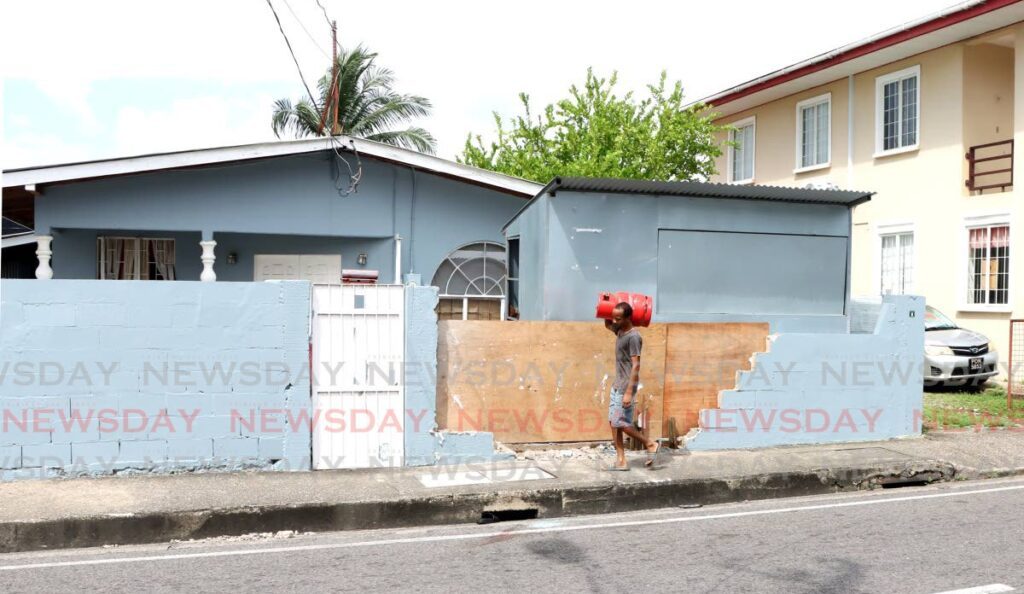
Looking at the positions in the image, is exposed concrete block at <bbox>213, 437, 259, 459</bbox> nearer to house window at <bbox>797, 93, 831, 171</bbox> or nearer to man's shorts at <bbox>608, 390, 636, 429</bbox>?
man's shorts at <bbox>608, 390, 636, 429</bbox>

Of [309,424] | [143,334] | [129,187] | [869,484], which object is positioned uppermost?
[129,187]

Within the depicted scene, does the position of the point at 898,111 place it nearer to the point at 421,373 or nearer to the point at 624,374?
the point at 624,374

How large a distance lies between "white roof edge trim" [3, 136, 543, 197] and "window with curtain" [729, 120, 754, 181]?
10050 mm

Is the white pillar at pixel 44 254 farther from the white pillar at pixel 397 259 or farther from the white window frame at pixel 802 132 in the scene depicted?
the white window frame at pixel 802 132

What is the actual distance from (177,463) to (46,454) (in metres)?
1.04

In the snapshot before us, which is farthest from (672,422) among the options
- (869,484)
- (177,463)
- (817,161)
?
(817,161)

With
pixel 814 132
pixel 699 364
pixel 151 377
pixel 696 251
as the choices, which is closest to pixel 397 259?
pixel 696 251

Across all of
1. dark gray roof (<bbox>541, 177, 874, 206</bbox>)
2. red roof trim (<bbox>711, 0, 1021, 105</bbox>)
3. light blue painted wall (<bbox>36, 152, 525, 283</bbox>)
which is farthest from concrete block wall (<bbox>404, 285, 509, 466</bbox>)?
red roof trim (<bbox>711, 0, 1021, 105</bbox>)

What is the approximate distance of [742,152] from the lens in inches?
858

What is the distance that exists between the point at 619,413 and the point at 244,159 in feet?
23.2

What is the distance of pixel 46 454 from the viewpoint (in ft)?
23.4

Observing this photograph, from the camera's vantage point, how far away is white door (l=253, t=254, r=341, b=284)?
1364 cm

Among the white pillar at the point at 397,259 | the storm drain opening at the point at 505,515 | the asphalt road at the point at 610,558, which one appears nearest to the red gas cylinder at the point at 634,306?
the asphalt road at the point at 610,558

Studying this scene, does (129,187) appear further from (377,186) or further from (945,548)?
(945,548)
